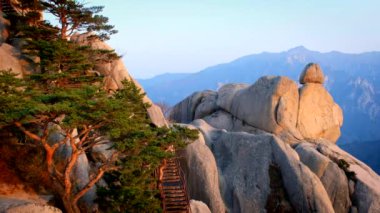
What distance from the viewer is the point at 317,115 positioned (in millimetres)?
29938

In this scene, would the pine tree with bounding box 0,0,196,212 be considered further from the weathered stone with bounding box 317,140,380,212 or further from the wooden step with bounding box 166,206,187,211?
the weathered stone with bounding box 317,140,380,212

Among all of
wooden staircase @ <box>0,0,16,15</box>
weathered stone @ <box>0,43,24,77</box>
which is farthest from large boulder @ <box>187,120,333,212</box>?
wooden staircase @ <box>0,0,16,15</box>

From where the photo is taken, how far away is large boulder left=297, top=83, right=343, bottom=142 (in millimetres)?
28969

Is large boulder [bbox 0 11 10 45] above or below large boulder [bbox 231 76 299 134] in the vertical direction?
above

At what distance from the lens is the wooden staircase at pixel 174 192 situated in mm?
16812

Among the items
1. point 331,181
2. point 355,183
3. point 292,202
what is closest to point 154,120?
point 292,202

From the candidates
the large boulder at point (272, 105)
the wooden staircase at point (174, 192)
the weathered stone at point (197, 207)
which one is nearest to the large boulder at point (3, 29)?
the wooden staircase at point (174, 192)

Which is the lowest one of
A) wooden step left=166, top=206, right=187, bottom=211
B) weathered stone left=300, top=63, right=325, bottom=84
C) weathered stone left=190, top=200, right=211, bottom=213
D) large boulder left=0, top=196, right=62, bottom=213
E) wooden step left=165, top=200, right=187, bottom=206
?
weathered stone left=190, top=200, right=211, bottom=213

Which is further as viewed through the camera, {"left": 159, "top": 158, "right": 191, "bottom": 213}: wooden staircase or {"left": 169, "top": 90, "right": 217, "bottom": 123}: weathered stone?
{"left": 169, "top": 90, "right": 217, "bottom": 123}: weathered stone

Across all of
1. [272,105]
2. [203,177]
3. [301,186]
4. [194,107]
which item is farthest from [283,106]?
[203,177]

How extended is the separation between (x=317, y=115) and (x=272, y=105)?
4.69 m

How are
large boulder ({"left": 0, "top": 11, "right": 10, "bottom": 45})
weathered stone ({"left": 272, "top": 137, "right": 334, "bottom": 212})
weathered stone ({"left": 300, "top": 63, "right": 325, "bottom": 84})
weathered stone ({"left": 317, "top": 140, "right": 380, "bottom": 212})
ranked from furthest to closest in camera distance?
weathered stone ({"left": 300, "top": 63, "right": 325, "bottom": 84}) < large boulder ({"left": 0, "top": 11, "right": 10, "bottom": 45}) < weathered stone ({"left": 317, "top": 140, "right": 380, "bottom": 212}) < weathered stone ({"left": 272, "top": 137, "right": 334, "bottom": 212})

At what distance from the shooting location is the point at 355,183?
73.5 feet

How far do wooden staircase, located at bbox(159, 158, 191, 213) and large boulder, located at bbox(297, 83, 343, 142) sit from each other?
13.3 metres
